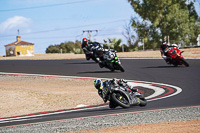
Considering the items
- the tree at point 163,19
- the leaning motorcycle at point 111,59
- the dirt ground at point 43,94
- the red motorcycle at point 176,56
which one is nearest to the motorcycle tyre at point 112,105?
the dirt ground at point 43,94

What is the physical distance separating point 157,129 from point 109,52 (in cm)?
1487

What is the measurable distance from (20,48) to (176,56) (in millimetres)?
67711

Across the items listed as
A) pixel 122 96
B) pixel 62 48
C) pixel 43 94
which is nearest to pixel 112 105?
pixel 122 96

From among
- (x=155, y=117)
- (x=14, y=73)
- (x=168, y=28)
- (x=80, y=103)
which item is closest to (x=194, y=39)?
(x=168, y=28)

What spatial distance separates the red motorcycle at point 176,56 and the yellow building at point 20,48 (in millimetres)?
65733

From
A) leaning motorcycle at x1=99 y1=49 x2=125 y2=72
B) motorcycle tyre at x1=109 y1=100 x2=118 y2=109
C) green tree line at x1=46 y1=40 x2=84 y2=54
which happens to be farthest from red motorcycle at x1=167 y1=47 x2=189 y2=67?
green tree line at x1=46 y1=40 x2=84 y2=54

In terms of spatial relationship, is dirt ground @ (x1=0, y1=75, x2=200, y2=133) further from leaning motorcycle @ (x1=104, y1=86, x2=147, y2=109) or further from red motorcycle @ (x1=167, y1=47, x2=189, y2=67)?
red motorcycle @ (x1=167, y1=47, x2=189, y2=67)

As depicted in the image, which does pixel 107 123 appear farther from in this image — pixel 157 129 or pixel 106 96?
pixel 106 96

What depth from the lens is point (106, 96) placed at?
10828mm

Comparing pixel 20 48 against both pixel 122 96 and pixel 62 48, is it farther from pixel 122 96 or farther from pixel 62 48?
pixel 122 96

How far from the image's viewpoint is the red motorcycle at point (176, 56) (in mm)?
23562

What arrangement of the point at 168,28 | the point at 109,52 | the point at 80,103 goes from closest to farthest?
the point at 80,103 < the point at 109,52 < the point at 168,28

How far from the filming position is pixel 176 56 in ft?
77.4

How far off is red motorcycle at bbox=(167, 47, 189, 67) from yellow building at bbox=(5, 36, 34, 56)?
65.7 meters
